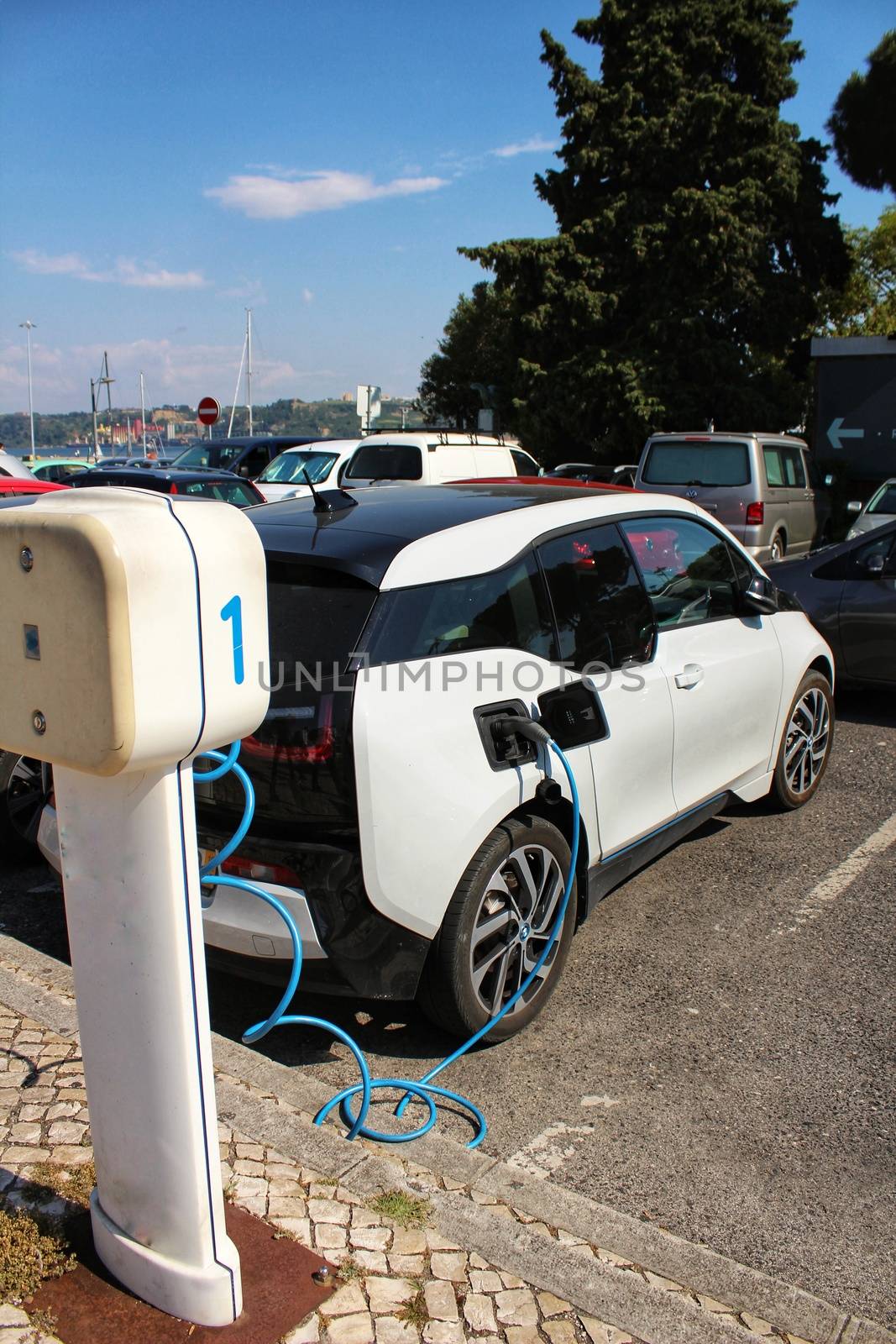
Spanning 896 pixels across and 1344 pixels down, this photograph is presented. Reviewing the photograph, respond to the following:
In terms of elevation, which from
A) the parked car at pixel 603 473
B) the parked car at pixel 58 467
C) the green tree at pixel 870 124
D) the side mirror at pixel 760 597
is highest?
the green tree at pixel 870 124

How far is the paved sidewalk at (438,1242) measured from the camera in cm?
235

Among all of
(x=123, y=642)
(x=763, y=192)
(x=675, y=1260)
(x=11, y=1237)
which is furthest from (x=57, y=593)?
(x=763, y=192)

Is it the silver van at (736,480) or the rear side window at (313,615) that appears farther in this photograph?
the silver van at (736,480)

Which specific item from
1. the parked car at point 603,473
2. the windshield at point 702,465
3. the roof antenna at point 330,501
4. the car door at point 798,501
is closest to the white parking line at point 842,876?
the roof antenna at point 330,501

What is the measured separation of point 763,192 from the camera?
27.2 meters

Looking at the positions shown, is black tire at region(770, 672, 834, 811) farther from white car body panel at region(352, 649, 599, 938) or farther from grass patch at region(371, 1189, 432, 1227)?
grass patch at region(371, 1189, 432, 1227)

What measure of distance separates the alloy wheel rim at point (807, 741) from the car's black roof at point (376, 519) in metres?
1.88

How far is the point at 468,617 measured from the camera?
11.9 ft

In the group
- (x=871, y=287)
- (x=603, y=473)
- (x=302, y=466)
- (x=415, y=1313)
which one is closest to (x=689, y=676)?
(x=415, y=1313)

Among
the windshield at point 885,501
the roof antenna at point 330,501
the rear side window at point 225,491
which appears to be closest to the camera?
the roof antenna at point 330,501

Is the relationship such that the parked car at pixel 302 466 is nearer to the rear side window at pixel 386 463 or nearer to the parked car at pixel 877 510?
the rear side window at pixel 386 463

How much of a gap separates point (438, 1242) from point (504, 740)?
1487 millimetres

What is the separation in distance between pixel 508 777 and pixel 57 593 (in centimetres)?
188

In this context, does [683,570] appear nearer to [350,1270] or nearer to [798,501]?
[350,1270]
